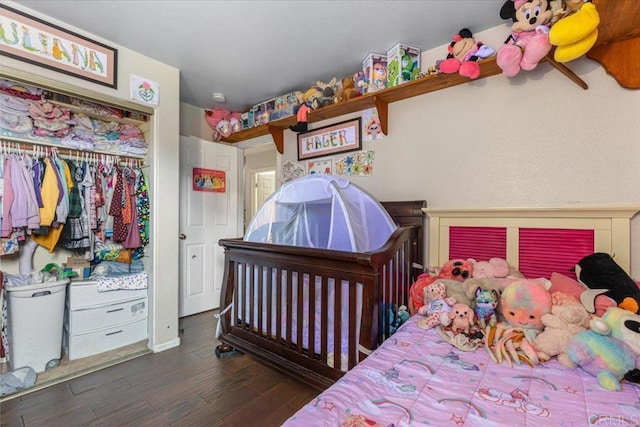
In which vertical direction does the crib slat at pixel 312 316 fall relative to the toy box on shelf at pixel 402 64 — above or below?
below

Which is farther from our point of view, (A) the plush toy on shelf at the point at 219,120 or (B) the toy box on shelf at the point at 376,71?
(A) the plush toy on shelf at the point at 219,120

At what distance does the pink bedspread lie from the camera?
0.77 metres

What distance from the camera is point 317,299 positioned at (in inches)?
69.9

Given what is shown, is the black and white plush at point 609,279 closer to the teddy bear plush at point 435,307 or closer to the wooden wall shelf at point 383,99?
the teddy bear plush at point 435,307

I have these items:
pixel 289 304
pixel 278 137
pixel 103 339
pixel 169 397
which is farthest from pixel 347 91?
pixel 103 339

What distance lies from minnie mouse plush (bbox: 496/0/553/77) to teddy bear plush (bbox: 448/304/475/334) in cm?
130

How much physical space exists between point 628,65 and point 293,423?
7.04 feet

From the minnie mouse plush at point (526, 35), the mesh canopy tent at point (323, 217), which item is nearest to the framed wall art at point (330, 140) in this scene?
the mesh canopy tent at point (323, 217)

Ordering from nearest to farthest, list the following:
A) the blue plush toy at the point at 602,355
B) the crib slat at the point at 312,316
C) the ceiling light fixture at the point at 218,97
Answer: the blue plush toy at the point at 602,355 < the crib slat at the point at 312,316 < the ceiling light fixture at the point at 218,97

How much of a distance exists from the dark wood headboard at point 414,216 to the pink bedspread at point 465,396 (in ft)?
3.22

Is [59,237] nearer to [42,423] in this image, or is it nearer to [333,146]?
[42,423]

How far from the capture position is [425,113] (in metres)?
2.10

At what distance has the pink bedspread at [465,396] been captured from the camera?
769mm

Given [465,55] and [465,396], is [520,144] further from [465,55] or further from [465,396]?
[465,396]
